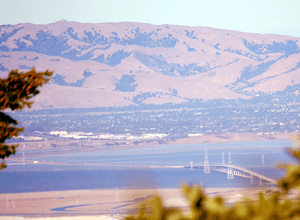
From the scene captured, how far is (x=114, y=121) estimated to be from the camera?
478 feet

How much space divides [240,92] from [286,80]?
1531 centimetres

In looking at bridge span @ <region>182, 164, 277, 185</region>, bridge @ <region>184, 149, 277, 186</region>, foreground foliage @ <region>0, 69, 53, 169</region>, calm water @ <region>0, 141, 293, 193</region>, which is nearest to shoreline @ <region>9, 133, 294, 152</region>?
calm water @ <region>0, 141, 293, 193</region>

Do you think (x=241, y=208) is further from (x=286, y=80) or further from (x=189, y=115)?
(x=286, y=80)

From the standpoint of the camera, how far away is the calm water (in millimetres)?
66062

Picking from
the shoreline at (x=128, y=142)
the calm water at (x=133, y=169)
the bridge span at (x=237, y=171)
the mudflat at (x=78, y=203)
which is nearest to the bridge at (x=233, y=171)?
the bridge span at (x=237, y=171)

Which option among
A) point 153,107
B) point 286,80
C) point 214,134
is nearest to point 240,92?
point 286,80

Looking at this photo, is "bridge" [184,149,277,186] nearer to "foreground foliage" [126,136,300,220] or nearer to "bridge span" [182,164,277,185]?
"bridge span" [182,164,277,185]

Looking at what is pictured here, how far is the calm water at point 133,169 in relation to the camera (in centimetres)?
6606

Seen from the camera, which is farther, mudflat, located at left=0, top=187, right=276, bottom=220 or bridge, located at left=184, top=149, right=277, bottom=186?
bridge, located at left=184, top=149, right=277, bottom=186

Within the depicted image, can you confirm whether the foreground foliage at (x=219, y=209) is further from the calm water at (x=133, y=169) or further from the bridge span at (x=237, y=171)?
the bridge span at (x=237, y=171)

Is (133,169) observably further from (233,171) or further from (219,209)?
(219,209)

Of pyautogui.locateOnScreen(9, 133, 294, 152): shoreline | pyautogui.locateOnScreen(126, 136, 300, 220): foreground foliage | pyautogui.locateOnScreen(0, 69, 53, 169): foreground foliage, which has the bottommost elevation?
pyautogui.locateOnScreen(9, 133, 294, 152): shoreline

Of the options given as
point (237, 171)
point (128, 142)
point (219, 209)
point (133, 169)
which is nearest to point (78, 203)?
point (133, 169)

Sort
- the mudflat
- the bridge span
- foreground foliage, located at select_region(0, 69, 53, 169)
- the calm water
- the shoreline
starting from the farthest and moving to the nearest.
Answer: the shoreline < the calm water < the bridge span < the mudflat < foreground foliage, located at select_region(0, 69, 53, 169)
